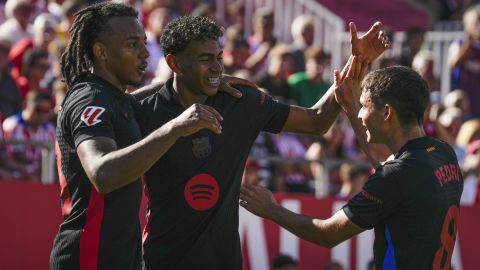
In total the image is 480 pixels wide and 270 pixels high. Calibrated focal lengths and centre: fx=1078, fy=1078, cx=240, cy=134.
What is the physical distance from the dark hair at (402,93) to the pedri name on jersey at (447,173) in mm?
312

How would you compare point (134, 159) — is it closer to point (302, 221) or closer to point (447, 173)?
point (302, 221)

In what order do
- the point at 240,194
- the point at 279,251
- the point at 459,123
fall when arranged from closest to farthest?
1. the point at 240,194
2. the point at 279,251
3. the point at 459,123

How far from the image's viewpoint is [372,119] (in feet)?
19.4

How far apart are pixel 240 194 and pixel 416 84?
3.90 feet

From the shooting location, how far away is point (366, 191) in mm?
5734

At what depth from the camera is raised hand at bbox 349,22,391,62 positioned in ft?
21.4

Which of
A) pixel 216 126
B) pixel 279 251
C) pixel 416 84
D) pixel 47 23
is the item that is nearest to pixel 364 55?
pixel 416 84

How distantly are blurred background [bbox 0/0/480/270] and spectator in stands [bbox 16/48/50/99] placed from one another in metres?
0.01

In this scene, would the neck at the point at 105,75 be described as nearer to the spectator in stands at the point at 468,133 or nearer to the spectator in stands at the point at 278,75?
the spectator in stands at the point at 278,75

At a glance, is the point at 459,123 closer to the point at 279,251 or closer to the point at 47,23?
the point at 279,251

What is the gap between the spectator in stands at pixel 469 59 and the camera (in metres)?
14.8

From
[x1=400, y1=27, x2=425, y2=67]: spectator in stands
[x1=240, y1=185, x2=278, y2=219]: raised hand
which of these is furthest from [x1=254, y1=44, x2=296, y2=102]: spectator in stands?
[x1=240, y1=185, x2=278, y2=219]: raised hand

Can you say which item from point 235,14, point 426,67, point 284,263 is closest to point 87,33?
point 284,263

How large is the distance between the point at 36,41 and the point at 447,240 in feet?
23.1
